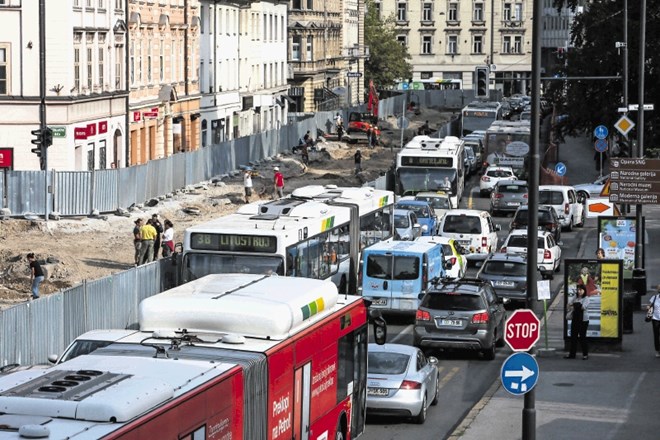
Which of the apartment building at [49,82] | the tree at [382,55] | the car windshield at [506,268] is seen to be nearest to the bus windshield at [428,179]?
the apartment building at [49,82]

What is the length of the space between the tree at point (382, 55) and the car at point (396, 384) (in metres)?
120

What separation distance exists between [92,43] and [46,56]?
383 cm

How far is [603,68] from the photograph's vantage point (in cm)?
7044

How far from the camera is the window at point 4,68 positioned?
54.2 meters

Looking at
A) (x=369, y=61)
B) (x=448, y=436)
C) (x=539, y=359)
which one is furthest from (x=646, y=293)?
(x=369, y=61)

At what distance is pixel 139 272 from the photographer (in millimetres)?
31047

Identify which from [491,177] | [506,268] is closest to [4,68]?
[491,177]

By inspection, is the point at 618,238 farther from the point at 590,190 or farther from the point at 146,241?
the point at 590,190

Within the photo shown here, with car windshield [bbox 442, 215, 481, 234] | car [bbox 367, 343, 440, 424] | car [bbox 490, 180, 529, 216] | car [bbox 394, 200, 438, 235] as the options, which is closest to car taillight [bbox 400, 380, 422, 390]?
car [bbox 367, 343, 440, 424]

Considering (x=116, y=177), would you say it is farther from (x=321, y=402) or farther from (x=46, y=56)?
(x=321, y=402)

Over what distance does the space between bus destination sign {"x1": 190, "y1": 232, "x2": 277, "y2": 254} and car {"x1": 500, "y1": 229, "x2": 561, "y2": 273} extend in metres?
16.0

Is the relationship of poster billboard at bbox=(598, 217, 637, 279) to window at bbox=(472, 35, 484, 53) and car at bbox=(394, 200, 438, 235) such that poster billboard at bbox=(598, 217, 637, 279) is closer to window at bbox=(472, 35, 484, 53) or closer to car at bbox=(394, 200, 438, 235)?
car at bbox=(394, 200, 438, 235)

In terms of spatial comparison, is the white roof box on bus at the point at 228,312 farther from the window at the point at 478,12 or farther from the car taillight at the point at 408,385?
the window at the point at 478,12

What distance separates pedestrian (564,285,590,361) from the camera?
29.2 meters
